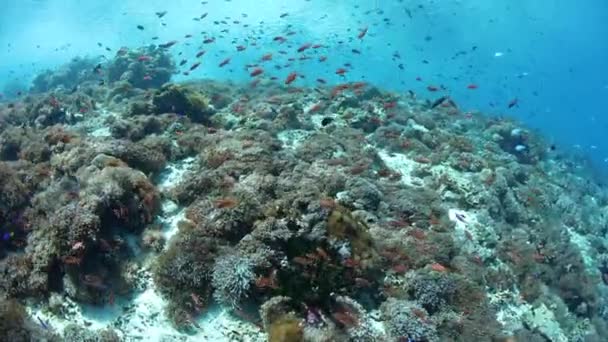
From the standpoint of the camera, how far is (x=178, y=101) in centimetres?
1733

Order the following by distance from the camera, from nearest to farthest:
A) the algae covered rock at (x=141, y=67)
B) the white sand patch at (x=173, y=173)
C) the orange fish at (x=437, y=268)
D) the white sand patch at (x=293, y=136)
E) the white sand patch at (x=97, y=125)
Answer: the orange fish at (x=437, y=268), the white sand patch at (x=173, y=173), the white sand patch at (x=293, y=136), the white sand patch at (x=97, y=125), the algae covered rock at (x=141, y=67)

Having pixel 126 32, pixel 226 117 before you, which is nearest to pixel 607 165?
pixel 226 117

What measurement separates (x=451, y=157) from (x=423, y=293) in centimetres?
1005

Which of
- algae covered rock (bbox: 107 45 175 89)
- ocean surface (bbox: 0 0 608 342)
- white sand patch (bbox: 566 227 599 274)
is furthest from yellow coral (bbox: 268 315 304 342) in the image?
algae covered rock (bbox: 107 45 175 89)

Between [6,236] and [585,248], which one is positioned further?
[585,248]

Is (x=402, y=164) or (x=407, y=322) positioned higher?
(x=407, y=322)

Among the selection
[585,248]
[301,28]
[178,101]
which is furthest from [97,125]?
[301,28]

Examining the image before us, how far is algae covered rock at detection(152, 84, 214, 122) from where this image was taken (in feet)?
56.7

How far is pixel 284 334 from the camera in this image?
713 cm

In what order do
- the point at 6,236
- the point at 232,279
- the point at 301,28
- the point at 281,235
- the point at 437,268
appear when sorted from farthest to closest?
1. the point at 301,28
2. the point at 437,268
3. the point at 6,236
4. the point at 281,235
5. the point at 232,279

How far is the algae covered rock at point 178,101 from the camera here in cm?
1728

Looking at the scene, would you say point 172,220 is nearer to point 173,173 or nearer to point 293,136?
point 173,173

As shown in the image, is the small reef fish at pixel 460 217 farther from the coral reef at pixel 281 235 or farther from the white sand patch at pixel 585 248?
the white sand patch at pixel 585 248

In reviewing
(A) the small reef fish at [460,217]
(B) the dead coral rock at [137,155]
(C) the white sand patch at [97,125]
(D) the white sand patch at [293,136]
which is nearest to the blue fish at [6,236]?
(B) the dead coral rock at [137,155]
